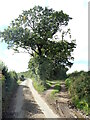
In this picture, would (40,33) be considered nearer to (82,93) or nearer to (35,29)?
(35,29)

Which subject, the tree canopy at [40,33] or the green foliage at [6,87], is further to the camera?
the tree canopy at [40,33]

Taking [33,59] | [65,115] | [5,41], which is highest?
[5,41]

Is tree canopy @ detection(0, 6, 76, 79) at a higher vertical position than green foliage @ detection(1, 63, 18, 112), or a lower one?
higher

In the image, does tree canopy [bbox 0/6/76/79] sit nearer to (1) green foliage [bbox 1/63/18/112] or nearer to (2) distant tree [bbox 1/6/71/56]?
(2) distant tree [bbox 1/6/71/56]

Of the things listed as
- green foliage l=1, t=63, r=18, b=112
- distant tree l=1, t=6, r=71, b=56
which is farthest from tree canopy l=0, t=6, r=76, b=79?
green foliage l=1, t=63, r=18, b=112

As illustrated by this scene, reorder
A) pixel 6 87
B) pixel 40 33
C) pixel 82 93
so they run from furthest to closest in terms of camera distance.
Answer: pixel 40 33 < pixel 6 87 < pixel 82 93

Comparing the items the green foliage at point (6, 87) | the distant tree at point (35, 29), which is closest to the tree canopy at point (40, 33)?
the distant tree at point (35, 29)

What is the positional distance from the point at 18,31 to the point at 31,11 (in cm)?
377

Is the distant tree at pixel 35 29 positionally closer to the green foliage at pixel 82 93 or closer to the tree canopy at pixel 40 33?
the tree canopy at pixel 40 33

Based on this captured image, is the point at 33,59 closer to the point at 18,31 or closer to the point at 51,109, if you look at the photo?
the point at 18,31

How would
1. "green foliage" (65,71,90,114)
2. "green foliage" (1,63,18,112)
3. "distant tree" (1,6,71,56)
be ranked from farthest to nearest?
"distant tree" (1,6,71,56)
"green foliage" (65,71,90,114)
"green foliage" (1,63,18,112)

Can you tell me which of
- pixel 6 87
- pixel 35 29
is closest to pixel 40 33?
pixel 35 29

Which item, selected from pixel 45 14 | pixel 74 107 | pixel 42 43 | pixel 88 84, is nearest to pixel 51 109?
pixel 74 107

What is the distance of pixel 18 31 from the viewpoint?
37.5 meters
